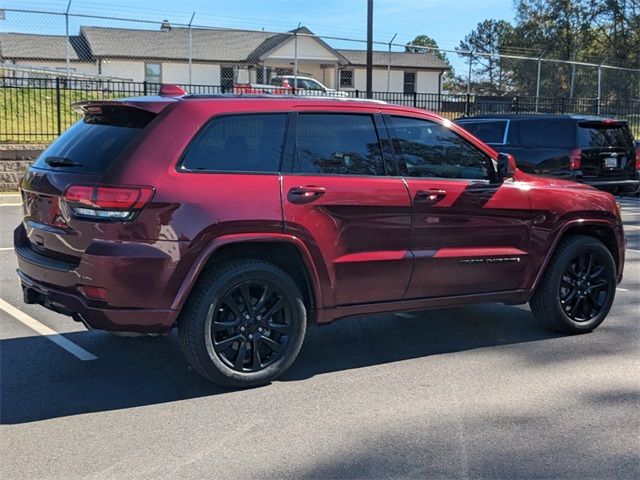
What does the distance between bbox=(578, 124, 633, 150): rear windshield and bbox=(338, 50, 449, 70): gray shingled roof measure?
35.8 meters

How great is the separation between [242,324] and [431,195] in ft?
5.31

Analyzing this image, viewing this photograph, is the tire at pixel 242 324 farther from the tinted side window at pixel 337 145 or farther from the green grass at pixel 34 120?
the green grass at pixel 34 120

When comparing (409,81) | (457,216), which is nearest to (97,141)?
(457,216)

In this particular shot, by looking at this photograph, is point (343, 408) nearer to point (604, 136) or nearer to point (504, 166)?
point (504, 166)

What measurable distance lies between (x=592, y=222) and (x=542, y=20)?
194 feet

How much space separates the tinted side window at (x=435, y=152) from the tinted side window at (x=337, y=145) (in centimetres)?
23

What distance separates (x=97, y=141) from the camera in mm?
4590

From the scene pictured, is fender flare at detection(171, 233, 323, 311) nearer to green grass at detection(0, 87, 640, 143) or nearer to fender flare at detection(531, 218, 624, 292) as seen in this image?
fender flare at detection(531, 218, 624, 292)

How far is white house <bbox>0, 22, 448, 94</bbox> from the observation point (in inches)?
1329

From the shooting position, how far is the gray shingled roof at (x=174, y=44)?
36.4 metres

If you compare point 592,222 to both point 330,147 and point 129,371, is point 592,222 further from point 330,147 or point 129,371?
point 129,371

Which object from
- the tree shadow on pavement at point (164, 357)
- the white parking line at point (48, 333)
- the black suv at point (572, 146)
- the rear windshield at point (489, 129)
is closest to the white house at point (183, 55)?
the rear windshield at point (489, 129)

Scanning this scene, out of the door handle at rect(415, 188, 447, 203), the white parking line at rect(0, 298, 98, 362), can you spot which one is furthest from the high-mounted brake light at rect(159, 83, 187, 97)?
the white parking line at rect(0, 298, 98, 362)

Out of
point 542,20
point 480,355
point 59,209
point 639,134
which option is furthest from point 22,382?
point 542,20
